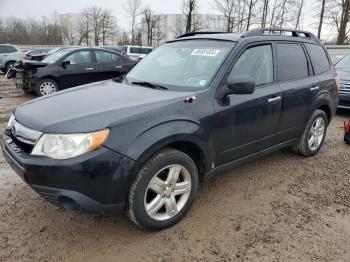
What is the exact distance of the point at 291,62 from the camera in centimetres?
419

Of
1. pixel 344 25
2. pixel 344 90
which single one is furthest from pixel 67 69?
pixel 344 25

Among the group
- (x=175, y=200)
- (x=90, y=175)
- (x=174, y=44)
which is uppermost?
(x=174, y=44)

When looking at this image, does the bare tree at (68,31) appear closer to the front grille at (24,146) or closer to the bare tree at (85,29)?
the bare tree at (85,29)

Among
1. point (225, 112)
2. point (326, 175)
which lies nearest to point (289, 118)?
point (326, 175)

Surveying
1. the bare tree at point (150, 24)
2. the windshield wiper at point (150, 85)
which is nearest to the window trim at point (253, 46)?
the windshield wiper at point (150, 85)

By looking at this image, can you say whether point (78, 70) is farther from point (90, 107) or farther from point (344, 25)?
point (344, 25)

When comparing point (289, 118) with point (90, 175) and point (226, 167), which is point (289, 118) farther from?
point (90, 175)

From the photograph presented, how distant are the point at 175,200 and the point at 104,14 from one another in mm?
56405

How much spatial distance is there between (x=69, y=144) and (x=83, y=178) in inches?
10.9

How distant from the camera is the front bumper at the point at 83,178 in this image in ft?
7.93

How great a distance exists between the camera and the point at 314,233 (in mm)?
3012

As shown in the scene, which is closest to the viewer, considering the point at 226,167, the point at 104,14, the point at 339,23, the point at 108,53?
the point at 226,167

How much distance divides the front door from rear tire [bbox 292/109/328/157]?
94cm

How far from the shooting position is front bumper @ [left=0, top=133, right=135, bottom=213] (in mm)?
2416
